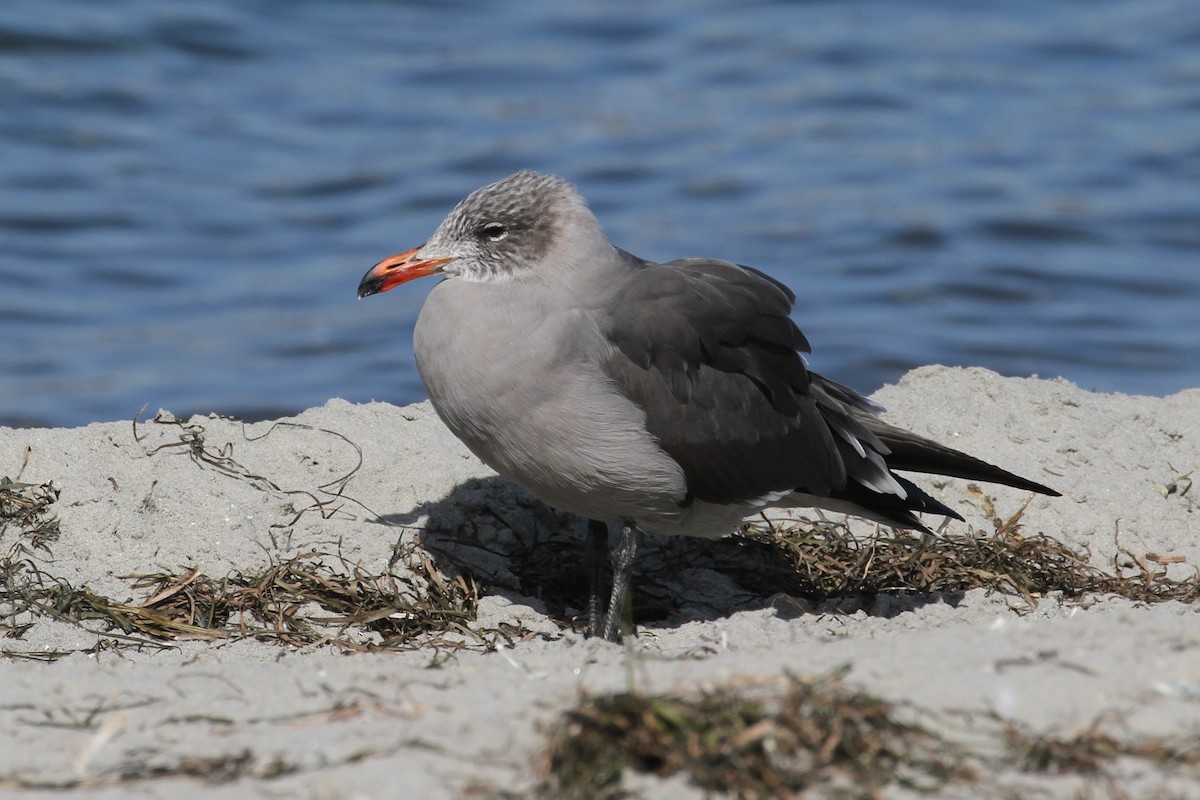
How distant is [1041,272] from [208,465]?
25.9 feet

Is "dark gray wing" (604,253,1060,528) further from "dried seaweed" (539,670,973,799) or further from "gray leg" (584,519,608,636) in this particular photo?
"dried seaweed" (539,670,973,799)

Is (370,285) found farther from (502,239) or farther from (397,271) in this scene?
(502,239)

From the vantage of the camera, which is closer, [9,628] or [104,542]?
[9,628]

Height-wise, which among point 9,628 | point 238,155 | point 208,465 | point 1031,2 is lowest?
point 9,628

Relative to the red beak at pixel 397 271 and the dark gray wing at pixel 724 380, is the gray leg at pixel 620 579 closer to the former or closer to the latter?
the dark gray wing at pixel 724 380

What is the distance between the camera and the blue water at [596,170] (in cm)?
1047

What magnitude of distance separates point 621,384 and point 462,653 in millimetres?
1067

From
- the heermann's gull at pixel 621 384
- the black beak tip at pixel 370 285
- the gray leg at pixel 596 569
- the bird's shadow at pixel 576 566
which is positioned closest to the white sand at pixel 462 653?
the bird's shadow at pixel 576 566

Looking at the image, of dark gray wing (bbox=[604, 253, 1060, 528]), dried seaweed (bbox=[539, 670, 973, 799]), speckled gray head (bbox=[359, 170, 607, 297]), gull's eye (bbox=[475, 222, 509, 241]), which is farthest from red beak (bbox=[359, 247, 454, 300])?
dried seaweed (bbox=[539, 670, 973, 799])

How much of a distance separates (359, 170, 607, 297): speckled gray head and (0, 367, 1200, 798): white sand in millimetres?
988

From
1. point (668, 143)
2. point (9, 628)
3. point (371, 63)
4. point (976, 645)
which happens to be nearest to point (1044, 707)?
point (976, 645)

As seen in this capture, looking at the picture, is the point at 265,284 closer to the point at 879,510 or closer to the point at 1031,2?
the point at 879,510

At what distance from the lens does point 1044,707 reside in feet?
11.4

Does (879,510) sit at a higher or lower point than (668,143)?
lower
